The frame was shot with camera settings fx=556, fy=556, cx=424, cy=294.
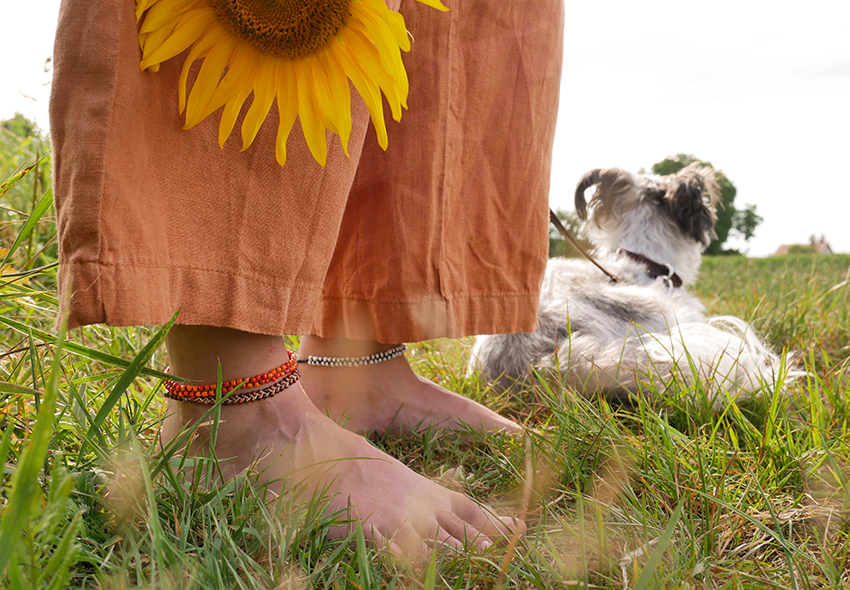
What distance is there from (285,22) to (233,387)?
0.68 meters

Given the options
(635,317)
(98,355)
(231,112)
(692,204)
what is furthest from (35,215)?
(692,204)

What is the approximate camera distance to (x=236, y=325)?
1.00 m

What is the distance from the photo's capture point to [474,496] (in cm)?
123

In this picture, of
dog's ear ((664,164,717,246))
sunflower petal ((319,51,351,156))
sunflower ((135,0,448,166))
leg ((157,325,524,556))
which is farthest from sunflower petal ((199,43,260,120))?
dog's ear ((664,164,717,246))

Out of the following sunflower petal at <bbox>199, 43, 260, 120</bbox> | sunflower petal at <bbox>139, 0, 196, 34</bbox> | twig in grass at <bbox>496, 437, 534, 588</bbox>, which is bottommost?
twig in grass at <bbox>496, 437, 534, 588</bbox>

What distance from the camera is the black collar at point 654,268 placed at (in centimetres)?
365

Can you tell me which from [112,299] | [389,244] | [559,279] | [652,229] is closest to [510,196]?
[389,244]

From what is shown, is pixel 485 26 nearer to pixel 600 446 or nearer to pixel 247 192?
pixel 247 192

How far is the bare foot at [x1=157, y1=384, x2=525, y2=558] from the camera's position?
103 cm

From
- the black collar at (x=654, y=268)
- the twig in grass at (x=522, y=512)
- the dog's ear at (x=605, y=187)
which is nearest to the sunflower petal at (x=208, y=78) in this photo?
the twig in grass at (x=522, y=512)

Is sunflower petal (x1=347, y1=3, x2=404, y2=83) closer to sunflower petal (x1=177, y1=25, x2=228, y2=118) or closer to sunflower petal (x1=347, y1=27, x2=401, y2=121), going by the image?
sunflower petal (x1=347, y1=27, x2=401, y2=121)

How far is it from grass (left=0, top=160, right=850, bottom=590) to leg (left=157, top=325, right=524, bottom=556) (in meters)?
0.07

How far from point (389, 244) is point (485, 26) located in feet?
2.13

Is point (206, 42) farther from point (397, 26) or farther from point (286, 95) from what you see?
point (397, 26)
